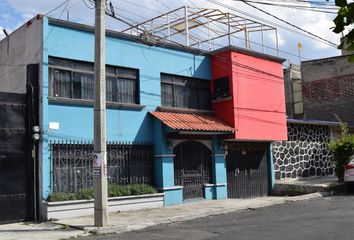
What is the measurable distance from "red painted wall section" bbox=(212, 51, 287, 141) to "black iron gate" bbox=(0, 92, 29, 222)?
7.94 meters

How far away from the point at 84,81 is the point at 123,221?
16.2 feet

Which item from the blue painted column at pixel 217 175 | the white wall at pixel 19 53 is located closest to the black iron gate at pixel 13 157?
the white wall at pixel 19 53

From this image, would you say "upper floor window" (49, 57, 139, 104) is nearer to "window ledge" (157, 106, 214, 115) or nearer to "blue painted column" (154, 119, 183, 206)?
"window ledge" (157, 106, 214, 115)

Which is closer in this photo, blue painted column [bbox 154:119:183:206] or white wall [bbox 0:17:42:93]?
white wall [bbox 0:17:42:93]

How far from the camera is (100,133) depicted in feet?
38.2

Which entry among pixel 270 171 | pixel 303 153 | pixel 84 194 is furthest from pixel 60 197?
pixel 303 153

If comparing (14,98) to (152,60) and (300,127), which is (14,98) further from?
(300,127)

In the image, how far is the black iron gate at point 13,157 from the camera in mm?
12742

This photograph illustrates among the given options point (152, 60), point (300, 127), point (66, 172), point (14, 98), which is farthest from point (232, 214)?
point (300, 127)

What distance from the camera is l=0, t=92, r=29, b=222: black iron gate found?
12742 millimetres

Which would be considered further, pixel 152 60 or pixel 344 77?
pixel 344 77

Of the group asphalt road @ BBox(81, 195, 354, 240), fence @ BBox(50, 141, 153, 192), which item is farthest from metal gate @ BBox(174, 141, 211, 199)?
asphalt road @ BBox(81, 195, 354, 240)

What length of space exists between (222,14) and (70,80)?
6918mm

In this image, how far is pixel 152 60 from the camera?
16672mm
